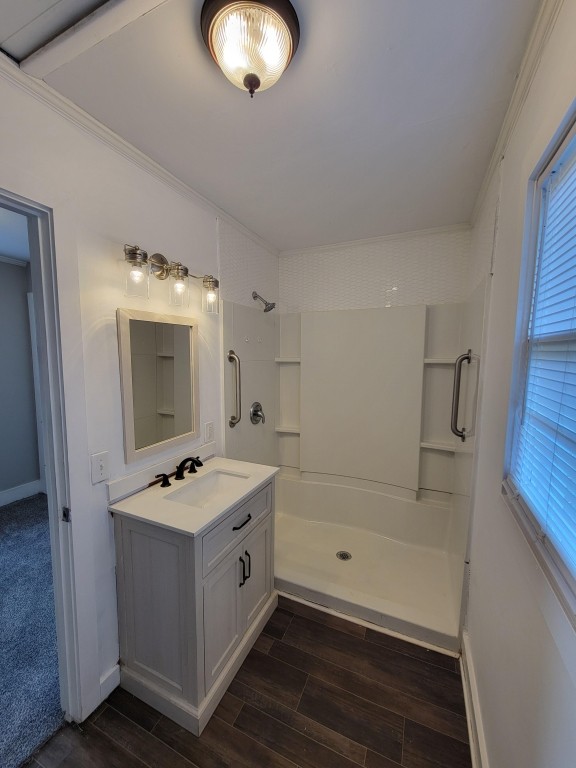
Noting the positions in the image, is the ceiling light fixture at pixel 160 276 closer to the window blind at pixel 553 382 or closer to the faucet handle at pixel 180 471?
the faucet handle at pixel 180 471

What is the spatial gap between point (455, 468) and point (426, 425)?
376mm

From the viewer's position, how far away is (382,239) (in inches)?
95.4

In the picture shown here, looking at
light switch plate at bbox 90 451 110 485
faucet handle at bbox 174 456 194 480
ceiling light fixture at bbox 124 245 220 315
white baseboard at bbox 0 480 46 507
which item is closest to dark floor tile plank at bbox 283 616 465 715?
faucet handle at bbox 174 456 194 480

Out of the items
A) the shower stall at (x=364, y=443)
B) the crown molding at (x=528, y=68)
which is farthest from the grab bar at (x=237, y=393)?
the crown molding at (x=528, y=68)

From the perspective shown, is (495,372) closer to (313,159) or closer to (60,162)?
(313,159)

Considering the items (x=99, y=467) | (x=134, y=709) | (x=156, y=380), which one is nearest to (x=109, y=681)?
(x=134, y=709)

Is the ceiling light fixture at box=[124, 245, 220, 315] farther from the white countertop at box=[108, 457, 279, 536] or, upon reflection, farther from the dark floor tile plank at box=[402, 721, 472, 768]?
the dark floor tile plank at box=[402, 721, 472, 768]

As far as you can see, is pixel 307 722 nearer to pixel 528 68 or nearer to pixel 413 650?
pixel 413 650

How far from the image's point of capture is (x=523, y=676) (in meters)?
0.81

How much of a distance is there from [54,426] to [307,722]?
162 cm

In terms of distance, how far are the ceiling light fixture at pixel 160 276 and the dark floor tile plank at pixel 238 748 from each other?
6.30 feet

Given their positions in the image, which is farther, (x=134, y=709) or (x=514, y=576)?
(x=134, y=709)

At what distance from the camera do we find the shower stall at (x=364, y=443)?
2.01 meters

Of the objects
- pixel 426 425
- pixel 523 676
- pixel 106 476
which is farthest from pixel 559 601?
pixel 426 425
